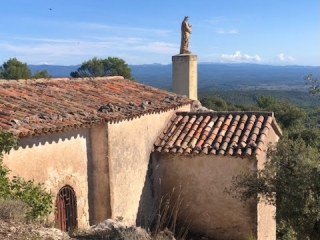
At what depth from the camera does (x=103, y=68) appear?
4675 centimetres

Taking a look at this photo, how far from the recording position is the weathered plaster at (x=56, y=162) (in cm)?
786

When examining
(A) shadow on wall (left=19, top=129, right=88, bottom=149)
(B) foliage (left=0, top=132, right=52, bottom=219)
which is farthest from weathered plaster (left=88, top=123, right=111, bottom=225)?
(B) foliage (left=0, top=132, right=52, bottom=219)

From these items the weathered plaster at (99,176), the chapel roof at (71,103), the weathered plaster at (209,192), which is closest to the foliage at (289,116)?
the chapel roof at (71,103)

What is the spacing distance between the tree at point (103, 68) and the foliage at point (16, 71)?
239 inches

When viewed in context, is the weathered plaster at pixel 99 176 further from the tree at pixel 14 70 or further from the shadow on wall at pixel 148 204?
the tree at pixel 14 70

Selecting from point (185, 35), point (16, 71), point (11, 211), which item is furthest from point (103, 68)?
point (11, 211)

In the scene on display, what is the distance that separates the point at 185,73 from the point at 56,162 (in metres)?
9.64

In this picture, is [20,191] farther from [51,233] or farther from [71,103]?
[71,103]

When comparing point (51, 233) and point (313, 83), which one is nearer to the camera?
point (51, 233)

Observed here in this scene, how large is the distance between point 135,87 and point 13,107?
5820 mm

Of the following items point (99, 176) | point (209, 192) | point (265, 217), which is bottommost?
point (265, 217)

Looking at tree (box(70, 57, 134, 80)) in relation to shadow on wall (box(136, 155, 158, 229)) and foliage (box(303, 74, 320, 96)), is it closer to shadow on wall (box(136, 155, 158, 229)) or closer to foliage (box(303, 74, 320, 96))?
shadow on wall (box(136, 155, 158, 229))

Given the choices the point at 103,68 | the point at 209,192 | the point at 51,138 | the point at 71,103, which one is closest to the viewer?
the point at 51,138

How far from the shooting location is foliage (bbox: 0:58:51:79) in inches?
1539
